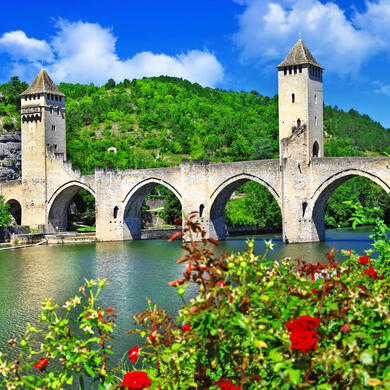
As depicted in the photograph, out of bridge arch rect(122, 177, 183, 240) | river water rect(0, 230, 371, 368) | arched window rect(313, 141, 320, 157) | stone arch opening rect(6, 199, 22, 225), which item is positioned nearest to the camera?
river water rect(0, 230, 371, 368)

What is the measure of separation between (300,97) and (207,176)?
25.8 feet

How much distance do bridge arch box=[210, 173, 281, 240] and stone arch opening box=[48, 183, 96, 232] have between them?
977cm

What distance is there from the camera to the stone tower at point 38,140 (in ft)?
135

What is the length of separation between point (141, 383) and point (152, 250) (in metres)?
28.2

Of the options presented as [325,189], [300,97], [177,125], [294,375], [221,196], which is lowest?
[294,375]

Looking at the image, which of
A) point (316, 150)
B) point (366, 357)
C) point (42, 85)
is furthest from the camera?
point (42, 85)

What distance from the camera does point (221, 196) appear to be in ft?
116

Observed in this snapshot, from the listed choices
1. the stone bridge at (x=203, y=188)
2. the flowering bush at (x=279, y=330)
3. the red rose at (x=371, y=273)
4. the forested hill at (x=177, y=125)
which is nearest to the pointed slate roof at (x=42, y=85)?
the stone bridge at (x=203, y=188)

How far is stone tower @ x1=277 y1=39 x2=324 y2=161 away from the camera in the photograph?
3203 cm

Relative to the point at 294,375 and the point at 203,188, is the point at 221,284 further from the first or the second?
the point at 203,188

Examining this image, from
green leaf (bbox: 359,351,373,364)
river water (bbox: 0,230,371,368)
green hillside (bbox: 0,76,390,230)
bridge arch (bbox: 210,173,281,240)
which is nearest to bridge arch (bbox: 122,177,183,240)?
river water (bbox: 0,230,371,368)

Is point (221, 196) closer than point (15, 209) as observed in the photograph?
Yes

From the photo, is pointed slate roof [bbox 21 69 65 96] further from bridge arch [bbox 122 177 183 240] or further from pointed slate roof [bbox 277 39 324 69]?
pointed slate roof [bbox 277 39 324 69]

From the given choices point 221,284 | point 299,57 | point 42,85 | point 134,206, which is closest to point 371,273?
point 221,284
